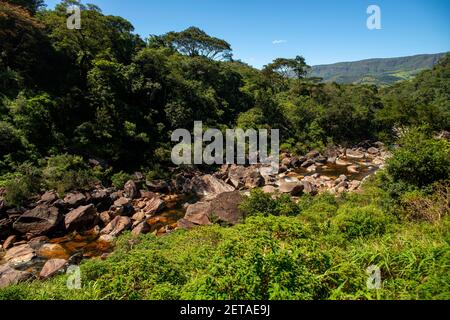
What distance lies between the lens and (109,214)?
18.4 m

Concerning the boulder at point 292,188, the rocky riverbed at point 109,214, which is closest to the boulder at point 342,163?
the rocky riverbed at point 109,214

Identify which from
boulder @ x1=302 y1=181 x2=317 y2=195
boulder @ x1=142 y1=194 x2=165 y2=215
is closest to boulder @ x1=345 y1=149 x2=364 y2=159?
boulder @ x1=302 y1=181 x2=317 y2=195

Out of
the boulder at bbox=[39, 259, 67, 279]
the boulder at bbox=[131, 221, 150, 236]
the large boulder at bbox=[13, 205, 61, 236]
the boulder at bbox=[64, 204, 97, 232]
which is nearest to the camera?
the boulder at bbox=[39, 259, 67, 279]

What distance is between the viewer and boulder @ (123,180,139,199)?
69.8 ft

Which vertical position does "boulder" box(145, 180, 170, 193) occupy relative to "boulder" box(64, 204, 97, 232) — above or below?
above

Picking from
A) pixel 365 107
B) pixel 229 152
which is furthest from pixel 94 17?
pixel 365 107

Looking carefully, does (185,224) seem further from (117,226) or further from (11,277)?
(11,277)

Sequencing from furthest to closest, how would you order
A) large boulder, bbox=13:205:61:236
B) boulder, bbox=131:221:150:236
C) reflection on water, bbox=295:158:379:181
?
reflection on water, bbox=295:158:379:181, boulder, bbox=131:221:150:236, large boulder, bbox=13:205:61:236

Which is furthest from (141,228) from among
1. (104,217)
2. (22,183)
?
(22,183)

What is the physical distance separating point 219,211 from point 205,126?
16790 millimetres

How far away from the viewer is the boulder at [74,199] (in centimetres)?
1830

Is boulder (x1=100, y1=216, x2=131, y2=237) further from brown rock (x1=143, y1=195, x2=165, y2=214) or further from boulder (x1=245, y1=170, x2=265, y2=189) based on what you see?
boulder (x1=245, y1=170, x2=265, y2=189)

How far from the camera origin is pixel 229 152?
3114cm

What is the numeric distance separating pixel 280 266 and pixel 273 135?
3272cm
